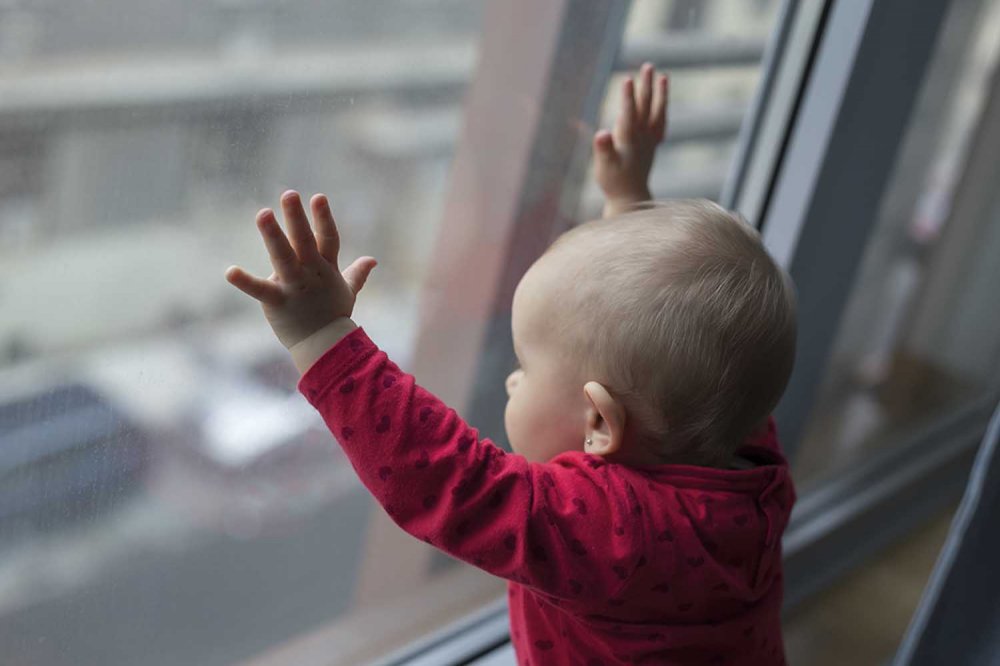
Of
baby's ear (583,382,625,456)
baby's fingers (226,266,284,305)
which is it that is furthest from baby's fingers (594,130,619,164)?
baby's fingers (226,266,284,305)

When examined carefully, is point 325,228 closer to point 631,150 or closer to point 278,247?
point 278,247

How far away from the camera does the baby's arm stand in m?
0.60

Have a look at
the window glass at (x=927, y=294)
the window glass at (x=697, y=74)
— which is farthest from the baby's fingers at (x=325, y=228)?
the window glass at (x=927, y=294)

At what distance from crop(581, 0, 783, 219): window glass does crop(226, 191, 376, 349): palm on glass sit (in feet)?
1.68

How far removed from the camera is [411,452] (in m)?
0.61

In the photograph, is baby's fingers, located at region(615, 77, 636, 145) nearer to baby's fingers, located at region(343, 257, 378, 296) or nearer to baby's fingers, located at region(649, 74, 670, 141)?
baby's fingers, located at region(649, 74, 670, 141)

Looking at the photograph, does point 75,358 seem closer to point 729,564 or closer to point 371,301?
point 371,301

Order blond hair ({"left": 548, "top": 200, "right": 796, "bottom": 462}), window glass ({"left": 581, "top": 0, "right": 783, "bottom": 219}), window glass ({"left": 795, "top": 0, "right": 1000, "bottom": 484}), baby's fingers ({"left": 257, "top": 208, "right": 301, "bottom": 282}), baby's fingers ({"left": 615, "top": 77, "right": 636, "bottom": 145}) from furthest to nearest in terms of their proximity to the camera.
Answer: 1. window glass ({"left": 795, "top": 0, "right": 1000, "bottom": 484})
2. window glass ({"left": 581, "top": 0, "right": 783, "bottom": 219})
3. baby's fingers ({"left": 615, "top": 77, "right": 636, "bottom": 145})
4. blond hair ({"left": 548, "top": 200, "right": 796, "bottom": 462})
5. baby's fingers ({"left": 257, "top": 208, "right": 301, "bottom": 282})

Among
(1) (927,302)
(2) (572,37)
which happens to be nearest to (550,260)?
(2) (572,37)

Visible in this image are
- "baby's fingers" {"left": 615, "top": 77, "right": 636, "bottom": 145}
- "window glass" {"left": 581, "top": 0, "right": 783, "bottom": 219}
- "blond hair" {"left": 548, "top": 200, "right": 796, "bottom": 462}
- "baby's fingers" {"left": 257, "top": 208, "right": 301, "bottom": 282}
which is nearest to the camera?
"baby's fingers" {"left": 257, "top": 208, "right": 301, "bottom": 282}

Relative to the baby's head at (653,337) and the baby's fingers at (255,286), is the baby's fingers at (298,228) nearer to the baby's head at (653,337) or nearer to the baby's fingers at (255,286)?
the baby's fingers at (255,286)

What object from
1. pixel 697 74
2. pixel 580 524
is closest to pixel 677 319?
pixel 580 524

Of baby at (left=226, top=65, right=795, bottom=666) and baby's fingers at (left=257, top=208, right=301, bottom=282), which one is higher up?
baby's fingers at (left=257, top=208, right=301, bottom=282)

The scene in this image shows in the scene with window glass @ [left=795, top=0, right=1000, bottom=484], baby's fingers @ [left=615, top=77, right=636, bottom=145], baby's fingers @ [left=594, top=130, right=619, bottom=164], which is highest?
baby's fingers @ [left=615, top=77, right=636, bottom=145]
